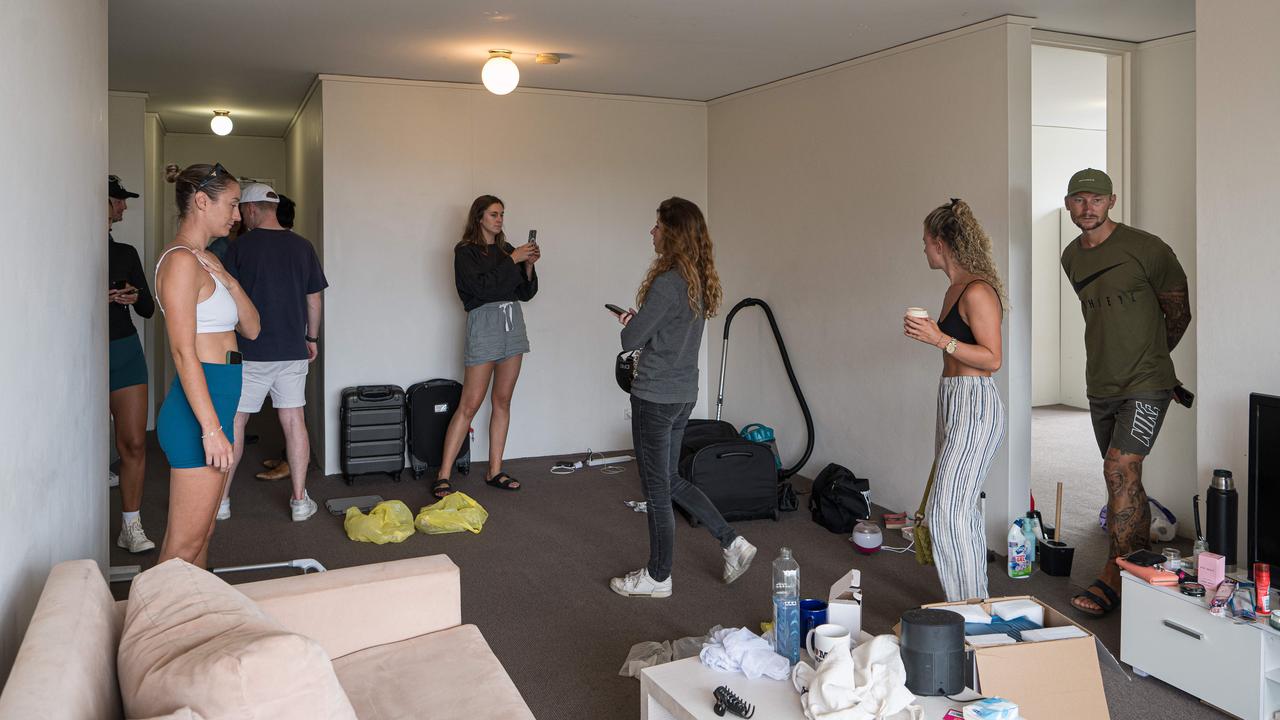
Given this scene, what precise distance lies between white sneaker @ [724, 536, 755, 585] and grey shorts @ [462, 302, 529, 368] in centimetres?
221

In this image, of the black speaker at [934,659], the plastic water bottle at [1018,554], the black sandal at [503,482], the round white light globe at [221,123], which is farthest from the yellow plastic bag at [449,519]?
the round white light globe at [221,123]

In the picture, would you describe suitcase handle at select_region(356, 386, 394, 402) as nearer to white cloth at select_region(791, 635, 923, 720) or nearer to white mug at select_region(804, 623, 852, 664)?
white mug at select_region(804, 623, 852, 664)

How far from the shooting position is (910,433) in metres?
5.12

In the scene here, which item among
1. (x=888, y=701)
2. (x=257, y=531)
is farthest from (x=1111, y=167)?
(x=257, y=531)

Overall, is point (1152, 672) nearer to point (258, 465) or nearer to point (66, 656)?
point (66, 656)

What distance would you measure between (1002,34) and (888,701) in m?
3.40

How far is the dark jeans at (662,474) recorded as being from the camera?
12.2 ft

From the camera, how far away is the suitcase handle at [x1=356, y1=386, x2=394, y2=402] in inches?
235

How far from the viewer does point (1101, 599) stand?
3729 millimetres

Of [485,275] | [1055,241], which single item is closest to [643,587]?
[485,275]

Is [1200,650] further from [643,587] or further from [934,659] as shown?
[643,587]

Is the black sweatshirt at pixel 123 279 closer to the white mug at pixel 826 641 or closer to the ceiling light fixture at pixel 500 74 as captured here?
the ceiling light fixture at pixel 500 74

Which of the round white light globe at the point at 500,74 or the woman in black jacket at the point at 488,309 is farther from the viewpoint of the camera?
the woman in black jacket at the point at 488,309

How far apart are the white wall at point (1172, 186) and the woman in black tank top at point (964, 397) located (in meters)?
1.90
